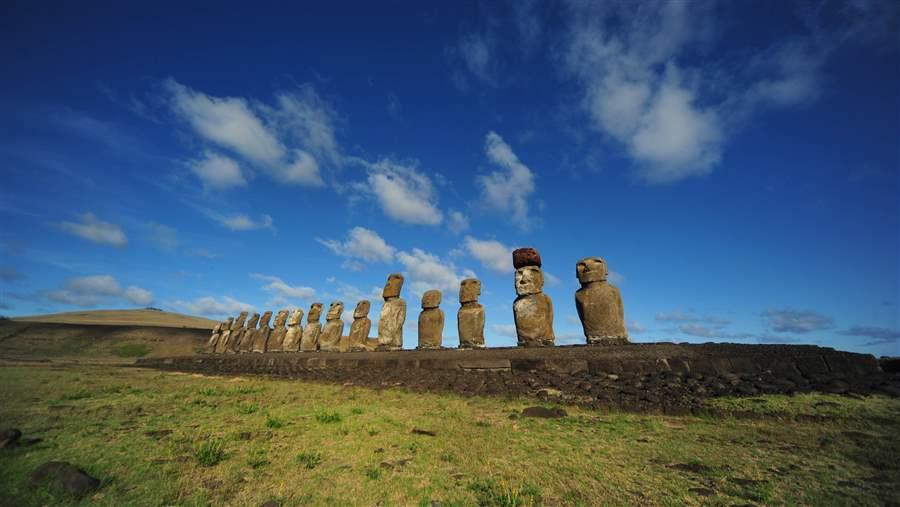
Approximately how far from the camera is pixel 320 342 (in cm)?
1672

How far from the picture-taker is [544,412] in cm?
508

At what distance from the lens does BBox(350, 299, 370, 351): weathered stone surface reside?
49.0ft

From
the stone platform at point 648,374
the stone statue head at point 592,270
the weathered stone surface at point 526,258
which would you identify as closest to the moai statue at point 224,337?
the stone platform at point 648,374

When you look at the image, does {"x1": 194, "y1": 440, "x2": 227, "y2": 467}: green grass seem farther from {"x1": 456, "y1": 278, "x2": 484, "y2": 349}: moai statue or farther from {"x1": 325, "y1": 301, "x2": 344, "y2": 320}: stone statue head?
{"x1": 325, "y1": 301, "x2": 344, "y2": 320}: stone statue head

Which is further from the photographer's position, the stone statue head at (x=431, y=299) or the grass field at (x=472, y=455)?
the stone statue head at (x=431, y=299)

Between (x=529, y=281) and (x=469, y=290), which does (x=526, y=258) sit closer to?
(x=529, y=281)

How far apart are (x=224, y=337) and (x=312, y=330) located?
11.1 meters

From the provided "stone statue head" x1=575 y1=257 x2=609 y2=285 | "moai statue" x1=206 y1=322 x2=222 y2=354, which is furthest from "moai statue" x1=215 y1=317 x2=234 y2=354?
"stone statue head" x1=575 y1=257 x2=609 y2=285

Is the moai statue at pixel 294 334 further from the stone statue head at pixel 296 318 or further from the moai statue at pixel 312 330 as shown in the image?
the moai statue at pixel 312 330

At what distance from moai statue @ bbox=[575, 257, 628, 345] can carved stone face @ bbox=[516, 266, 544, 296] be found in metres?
1.09

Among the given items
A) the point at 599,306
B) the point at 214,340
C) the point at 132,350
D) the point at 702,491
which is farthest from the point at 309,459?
the point at 132,350

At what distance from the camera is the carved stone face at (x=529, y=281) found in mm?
9492

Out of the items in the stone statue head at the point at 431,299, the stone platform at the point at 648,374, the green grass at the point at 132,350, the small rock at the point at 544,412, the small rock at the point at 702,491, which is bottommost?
→ the small rock at the point at 702,491

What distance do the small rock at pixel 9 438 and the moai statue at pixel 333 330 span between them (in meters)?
12.3
